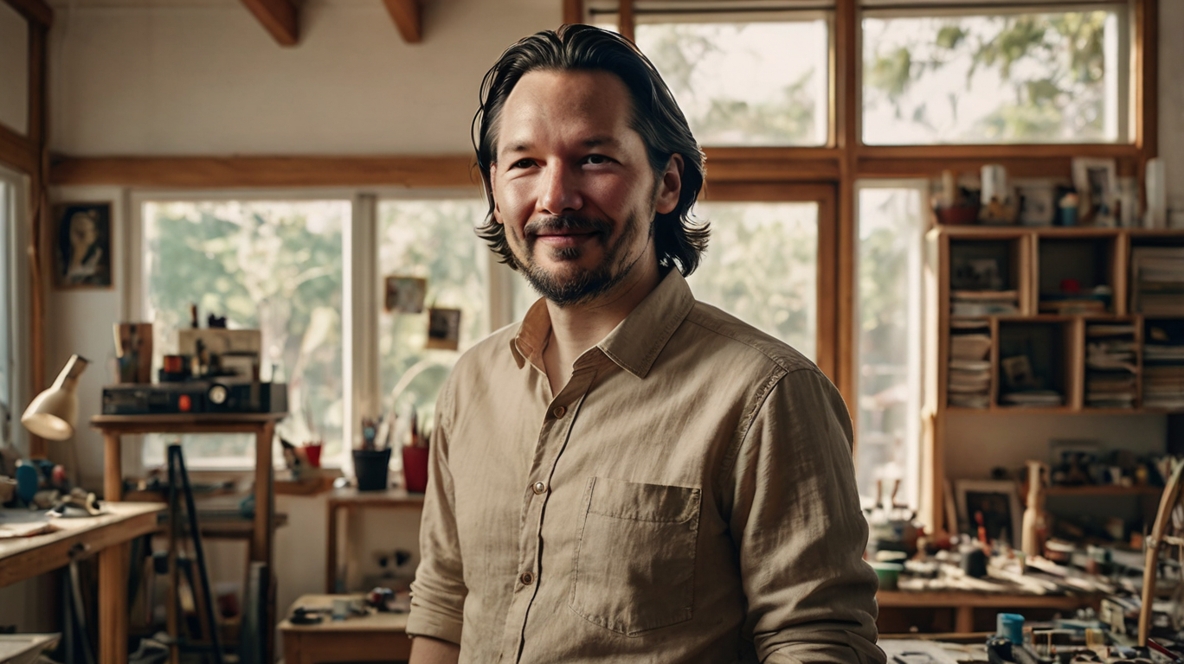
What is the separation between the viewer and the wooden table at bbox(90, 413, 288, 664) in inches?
145

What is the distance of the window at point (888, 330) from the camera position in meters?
4.29

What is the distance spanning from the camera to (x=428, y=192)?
4.33 metres

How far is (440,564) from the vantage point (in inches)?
57.6

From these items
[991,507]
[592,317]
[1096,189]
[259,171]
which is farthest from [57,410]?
[1096,189]

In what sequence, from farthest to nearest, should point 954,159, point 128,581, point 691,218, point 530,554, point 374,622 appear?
point 954,159 < point 128,581 < point 374,622 < point 691,218 < point 530,554

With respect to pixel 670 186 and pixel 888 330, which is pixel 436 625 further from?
pixel 888 330

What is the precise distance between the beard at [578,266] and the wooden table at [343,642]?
2610 mm

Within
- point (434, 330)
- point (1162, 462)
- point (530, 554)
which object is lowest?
point (1162, 462)

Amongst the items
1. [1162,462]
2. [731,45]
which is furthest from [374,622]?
[1162,462]

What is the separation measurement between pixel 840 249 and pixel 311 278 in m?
2.63

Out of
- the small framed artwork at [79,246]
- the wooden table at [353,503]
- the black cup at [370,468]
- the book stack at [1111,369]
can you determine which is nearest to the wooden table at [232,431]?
the wooden table at [353,503]

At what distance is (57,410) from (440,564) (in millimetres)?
2397

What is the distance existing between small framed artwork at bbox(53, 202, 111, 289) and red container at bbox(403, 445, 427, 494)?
5.94ft

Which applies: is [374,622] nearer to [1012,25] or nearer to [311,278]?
[311,278]
